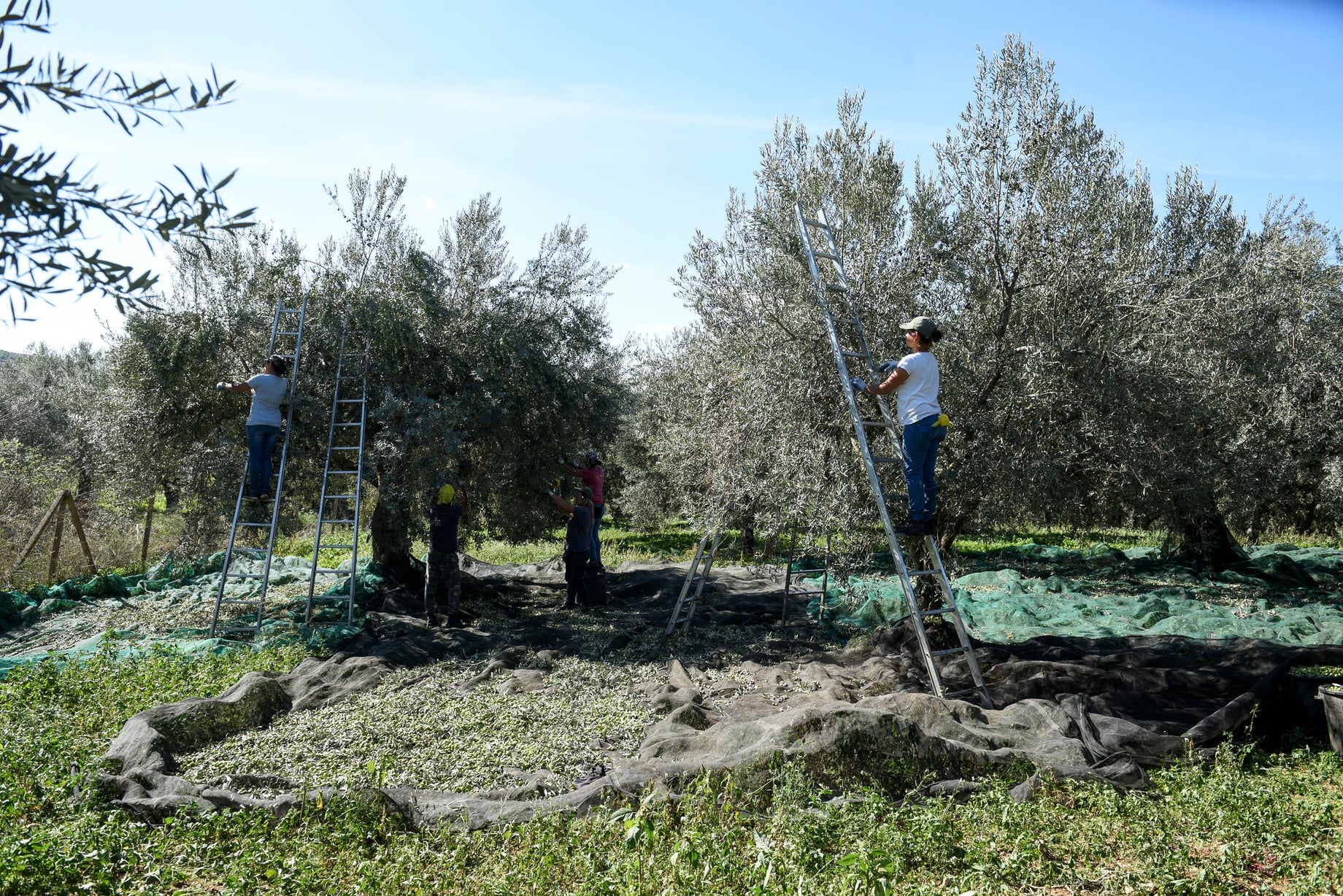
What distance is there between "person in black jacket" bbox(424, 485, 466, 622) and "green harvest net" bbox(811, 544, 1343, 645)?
4.77 metres

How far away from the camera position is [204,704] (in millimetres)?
6422

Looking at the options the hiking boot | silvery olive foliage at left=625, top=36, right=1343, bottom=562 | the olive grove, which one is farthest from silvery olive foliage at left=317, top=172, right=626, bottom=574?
the hiking boot

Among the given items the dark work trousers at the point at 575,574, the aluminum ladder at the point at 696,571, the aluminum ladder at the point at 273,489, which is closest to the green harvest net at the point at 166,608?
the aluminum ladder at the point at 273,489

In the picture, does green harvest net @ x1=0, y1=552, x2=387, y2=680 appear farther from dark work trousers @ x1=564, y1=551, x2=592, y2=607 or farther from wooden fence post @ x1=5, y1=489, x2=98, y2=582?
dark work trousers @ x1=564, y1=551, x2=592, y2=607

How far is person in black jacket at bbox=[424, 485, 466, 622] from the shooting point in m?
10.8

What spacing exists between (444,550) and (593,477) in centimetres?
268

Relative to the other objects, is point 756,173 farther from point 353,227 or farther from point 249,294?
point 249,294

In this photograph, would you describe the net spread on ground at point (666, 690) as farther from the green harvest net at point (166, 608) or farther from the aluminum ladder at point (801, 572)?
the aluminum ladder at point (801, 572)

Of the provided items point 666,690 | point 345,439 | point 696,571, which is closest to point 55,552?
point 345,439

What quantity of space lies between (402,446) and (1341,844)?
31.1ft

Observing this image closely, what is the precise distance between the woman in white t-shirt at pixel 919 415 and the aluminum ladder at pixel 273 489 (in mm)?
7132

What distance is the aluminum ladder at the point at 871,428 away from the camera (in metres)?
6.82

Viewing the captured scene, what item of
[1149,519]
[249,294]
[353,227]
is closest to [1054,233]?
[1149,519]

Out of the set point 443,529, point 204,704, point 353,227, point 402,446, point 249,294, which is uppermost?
point 353,227
